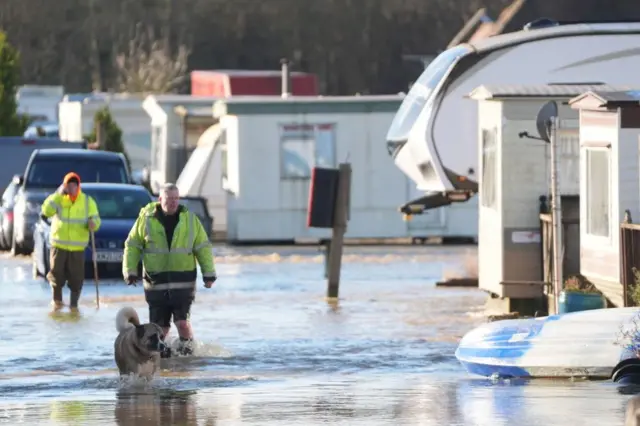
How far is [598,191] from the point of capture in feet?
66.7

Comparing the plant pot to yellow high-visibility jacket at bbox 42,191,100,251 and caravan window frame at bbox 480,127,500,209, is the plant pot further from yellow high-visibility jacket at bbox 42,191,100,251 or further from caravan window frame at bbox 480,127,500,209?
yellow high-visibility jacket at bbox 42,191,100,251

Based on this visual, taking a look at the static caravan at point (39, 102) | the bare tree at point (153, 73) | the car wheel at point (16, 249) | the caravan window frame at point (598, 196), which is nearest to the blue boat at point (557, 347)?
the caravan window frame at point (598, 196)

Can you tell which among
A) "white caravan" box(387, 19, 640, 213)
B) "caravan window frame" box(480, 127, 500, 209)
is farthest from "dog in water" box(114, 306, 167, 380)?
"white caravan" box(387, 19, 640, 213)

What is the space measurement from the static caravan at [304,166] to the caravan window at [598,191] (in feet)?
56.6

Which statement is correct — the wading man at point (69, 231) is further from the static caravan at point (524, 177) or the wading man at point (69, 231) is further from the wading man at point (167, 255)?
the wading man at point (167, 255)

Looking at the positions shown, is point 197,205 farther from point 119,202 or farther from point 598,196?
point 598,196

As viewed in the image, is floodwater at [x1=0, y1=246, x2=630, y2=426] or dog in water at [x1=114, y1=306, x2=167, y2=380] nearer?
floodwater at [x1=0, y1=246, x2=630, y2=426]

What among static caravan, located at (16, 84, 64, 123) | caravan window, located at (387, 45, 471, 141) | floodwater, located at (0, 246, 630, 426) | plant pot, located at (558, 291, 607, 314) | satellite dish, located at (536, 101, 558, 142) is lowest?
floodwater, located at (0, 246, 630, 426)

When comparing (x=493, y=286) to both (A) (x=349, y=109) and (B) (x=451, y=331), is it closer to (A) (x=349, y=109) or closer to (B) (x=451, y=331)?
(B) (x=451, y=331)

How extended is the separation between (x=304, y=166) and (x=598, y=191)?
59.0 feet

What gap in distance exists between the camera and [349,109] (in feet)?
125

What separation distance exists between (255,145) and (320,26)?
253 ft

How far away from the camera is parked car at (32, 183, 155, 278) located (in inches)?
1118

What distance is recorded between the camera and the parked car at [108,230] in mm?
28391
